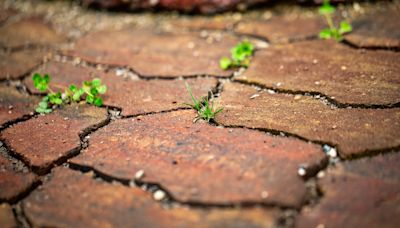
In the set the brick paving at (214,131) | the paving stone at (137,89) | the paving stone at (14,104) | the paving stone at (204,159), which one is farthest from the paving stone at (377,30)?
the paving stone at (14,104)

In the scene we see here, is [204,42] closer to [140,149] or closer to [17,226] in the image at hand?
[140,149]

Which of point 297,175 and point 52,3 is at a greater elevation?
point 52,3

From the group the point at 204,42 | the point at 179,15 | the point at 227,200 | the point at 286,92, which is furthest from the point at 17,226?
the point at 179,15

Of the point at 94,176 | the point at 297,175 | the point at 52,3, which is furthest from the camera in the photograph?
the point at 52,3

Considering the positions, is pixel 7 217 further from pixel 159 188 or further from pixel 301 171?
pixel 301 171

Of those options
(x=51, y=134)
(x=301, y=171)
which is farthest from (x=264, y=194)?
(x=51, y=134)

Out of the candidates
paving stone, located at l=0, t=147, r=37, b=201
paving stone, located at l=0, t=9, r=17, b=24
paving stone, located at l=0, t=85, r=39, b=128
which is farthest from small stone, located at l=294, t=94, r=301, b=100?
paving stone, located at l=0, t=9, r=17, b=24

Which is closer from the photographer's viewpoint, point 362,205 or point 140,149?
point 362,205
